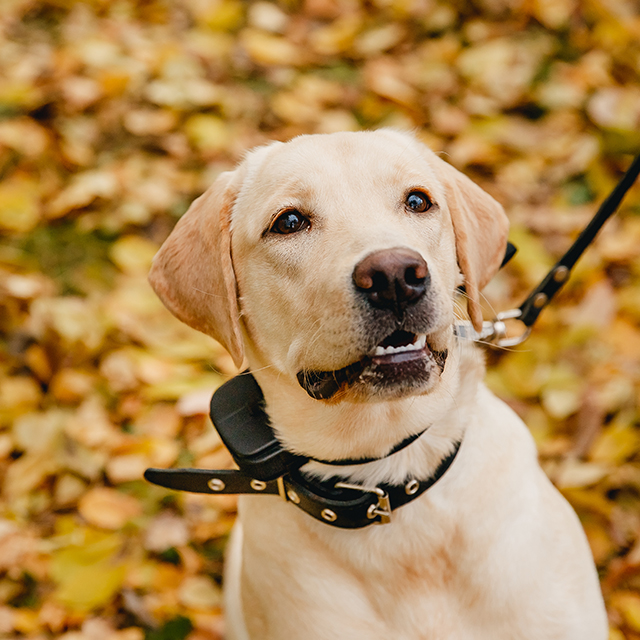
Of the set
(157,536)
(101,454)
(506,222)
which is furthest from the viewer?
(101,454)

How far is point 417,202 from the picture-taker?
222 centimetres

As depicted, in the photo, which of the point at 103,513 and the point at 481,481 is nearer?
the point at 481,481

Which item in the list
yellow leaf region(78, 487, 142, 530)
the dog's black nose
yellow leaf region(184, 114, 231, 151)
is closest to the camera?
the dog's black nose

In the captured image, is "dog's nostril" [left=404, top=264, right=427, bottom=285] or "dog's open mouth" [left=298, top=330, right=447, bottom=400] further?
"dog's open mouth" [left=298, top=330, right=447, bottom=400]

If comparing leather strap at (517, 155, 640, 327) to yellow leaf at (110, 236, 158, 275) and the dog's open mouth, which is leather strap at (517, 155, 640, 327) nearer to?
the dog's open mouth

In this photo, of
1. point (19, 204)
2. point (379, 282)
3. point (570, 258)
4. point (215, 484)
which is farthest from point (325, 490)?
point (19, 204)

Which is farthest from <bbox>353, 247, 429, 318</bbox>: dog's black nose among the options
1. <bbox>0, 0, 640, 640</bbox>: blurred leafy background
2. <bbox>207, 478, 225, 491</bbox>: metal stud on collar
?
<bbox>0, 0, 640, 640</bbox>: blurred leafy background

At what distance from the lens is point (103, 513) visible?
10.8 ft

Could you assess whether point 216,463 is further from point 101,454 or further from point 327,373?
point 327,373

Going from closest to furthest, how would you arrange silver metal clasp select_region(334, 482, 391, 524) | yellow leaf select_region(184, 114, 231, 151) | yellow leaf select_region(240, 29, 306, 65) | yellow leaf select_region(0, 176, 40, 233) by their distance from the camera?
1. silver metal clasp select_region(334, 482, 391, 524)
2. yellow leaf select_region(0, 176, 40, 233)
3. yellow leaf select_region(184, 114, 231, 151)
4. yellow leaf select_region(240, 29, 306, 65)

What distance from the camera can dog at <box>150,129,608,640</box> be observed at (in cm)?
194

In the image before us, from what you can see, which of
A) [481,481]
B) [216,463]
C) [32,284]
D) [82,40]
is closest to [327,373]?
[481,481]

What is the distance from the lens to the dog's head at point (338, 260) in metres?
1.83

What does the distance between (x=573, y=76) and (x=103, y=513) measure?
13.8 feet
